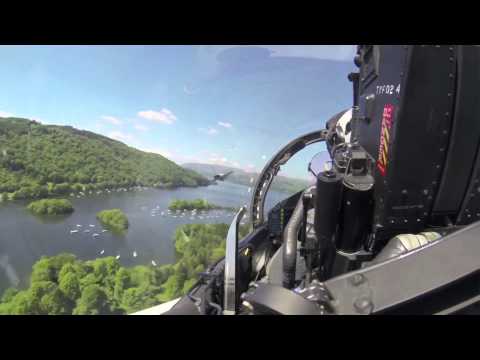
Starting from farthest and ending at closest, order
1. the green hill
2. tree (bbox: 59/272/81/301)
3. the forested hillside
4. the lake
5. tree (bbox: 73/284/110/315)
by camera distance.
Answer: the green hill
the lake
tree (bbox: 59/272/81/301)
the forested hillside
tree (bbox: 73/284/110/315)

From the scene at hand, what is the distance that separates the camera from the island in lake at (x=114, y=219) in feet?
64.3

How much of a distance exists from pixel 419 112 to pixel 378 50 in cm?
49

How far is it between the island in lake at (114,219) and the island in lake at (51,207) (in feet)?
7.12

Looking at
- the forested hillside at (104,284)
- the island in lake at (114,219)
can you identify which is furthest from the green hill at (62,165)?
the forested hillside at (104,284)

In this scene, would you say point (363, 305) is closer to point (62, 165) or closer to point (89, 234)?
point (89, 234)

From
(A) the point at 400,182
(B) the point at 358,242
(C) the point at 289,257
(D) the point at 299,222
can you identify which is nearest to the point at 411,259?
(A) the point at 400,182

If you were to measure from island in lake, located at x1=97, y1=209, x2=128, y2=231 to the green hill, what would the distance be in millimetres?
2550

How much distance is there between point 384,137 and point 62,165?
79.8 ft

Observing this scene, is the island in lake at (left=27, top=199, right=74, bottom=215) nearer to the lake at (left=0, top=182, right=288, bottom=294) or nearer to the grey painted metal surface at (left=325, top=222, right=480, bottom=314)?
→ the lake at (left=0, top=182, right=288, bottom=294)

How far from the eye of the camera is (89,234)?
20.2m

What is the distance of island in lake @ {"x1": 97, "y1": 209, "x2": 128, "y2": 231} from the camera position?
1961 cm

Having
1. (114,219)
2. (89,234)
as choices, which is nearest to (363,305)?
(114,219)

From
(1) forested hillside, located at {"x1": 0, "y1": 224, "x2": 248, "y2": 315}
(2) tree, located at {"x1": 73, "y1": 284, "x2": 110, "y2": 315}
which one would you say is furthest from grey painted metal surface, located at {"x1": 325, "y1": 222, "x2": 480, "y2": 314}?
(2) tree, located at {"x1": 73, "y1": 284, "x2": 110, "y2": 315}

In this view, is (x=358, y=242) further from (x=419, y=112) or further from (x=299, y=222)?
(x=419, y=112)
